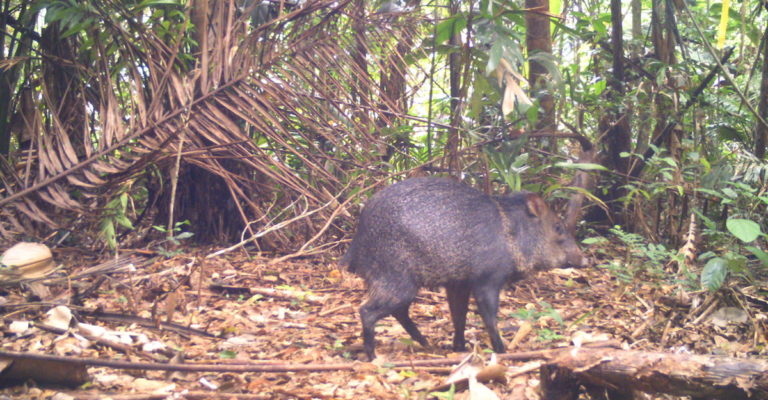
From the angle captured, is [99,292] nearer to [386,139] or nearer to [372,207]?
[372,207]

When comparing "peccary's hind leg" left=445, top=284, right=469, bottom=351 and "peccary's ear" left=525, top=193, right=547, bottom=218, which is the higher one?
"peccary's ear" left=525, top=193, right=547, bottom=218

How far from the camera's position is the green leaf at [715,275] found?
3744 millimetres

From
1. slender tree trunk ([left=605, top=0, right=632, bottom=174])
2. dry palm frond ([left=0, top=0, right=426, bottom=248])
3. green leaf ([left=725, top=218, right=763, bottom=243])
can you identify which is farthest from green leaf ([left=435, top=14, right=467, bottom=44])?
green leaf ([left=725, top=218, right=763, bottom=243])

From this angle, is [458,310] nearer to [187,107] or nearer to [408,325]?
[408,325]

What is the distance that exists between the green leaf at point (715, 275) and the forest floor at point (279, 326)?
0.29m

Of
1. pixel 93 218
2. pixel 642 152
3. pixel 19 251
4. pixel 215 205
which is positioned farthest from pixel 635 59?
pixel 19 251

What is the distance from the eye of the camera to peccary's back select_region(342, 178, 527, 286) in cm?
369

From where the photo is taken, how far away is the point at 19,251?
362cm

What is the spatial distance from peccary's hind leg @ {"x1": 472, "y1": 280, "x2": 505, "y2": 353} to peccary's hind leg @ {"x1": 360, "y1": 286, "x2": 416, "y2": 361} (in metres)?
0.45

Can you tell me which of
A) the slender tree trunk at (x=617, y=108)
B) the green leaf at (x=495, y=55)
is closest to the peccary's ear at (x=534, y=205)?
the green leaf at (x=495, y=55)

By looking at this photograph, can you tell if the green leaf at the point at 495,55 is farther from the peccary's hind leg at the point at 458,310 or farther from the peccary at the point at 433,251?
the peccary's hind leg at the point at 458,310

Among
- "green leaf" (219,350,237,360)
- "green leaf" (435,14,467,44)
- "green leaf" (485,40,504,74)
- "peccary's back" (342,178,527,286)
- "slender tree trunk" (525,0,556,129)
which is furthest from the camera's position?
"slender tree trunk" (525,0,556,129)

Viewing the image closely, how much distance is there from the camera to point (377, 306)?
11.8 feet

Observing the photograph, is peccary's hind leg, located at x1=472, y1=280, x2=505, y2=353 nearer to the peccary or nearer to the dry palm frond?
the peccary
